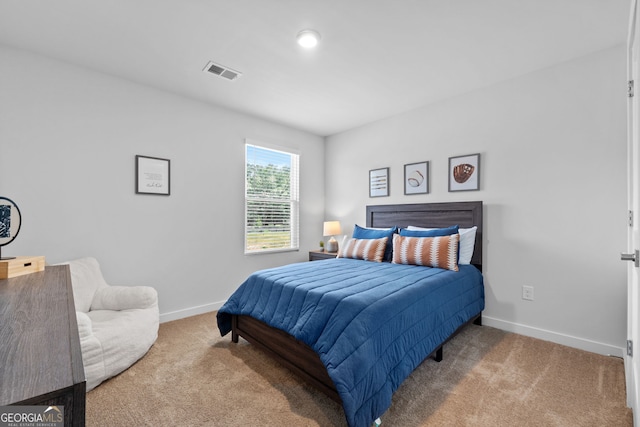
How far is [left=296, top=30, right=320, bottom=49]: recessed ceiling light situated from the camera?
2.18 meters

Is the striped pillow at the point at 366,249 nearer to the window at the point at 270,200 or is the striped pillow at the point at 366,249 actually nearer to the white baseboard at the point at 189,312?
the window at the point at 270,200

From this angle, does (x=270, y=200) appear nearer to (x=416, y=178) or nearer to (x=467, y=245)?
(x=416, y=178)

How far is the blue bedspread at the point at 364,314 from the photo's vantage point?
1.56 m

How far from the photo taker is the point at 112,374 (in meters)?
2.04

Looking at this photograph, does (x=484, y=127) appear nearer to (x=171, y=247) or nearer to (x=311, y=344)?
(x=311, y=344)

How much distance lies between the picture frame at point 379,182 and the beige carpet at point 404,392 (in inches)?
81.8

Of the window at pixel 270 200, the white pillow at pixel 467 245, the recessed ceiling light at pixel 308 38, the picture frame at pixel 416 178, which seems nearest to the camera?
the recessed ceiling light at pixel 308 38

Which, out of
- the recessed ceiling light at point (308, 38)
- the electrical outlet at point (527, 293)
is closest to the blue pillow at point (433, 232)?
the electrical outlet at point (527, 293)

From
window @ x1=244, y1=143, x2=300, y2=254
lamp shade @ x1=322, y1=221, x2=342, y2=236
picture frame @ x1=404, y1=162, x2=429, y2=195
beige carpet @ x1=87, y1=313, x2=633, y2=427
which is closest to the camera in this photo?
beige carpet @ x1=87, y1=313, x2=633, y2=427

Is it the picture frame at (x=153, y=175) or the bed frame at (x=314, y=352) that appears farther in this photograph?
the picture frame at (x=153, y=175)

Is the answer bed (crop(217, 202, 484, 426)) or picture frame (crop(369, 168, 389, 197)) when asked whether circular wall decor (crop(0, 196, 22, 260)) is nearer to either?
bed (crop(217, 202, 484, 426))

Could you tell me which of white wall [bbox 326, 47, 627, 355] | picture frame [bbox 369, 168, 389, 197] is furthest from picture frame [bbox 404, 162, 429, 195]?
picture frame [bbox 369, 168, 389, 197]

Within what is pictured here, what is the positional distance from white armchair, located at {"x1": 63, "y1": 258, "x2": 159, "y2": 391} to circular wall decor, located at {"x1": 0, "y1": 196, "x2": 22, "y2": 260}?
2.09 ft

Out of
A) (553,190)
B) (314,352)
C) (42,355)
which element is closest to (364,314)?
(314,352)
